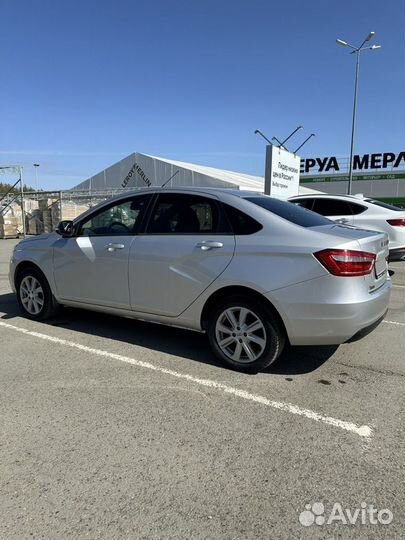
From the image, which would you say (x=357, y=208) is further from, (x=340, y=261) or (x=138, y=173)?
(x=138, y=173)

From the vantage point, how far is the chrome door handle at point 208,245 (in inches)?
161

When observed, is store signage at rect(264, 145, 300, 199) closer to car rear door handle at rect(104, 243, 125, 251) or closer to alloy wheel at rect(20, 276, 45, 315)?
alloy wheel at rect(20, 276, 45, 315)

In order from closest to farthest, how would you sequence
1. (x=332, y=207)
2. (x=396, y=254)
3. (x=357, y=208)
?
(x=396, y=254)
(x=357, y=208)
(x=332, y=207)

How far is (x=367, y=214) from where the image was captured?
356 inches

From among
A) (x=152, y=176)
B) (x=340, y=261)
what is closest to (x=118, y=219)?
(x=340, y=261)

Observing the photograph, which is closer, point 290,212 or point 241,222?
point 241,222

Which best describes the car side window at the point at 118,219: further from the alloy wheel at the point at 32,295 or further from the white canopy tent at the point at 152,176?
the white canopy tent at the point at 152,176

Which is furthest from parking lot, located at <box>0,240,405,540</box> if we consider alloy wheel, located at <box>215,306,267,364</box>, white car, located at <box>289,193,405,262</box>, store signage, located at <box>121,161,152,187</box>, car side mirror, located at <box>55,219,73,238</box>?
store signage, located at <box>121,161,152,187</box>

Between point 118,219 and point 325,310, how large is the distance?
101 inches


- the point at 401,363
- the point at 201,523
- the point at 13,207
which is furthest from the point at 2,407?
the point at 13,207

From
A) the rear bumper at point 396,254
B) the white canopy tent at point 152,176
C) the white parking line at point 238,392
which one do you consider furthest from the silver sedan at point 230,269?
the white canopy tent at point 152,176

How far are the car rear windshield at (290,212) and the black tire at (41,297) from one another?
9.50 feet

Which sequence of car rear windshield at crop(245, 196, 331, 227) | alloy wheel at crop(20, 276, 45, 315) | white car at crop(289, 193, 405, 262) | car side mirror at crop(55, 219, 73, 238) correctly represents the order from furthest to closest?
1. white car at crop(289, 193, 405, 262)
2. alloy wheel at crop(20, 276, 45, 315)
3. car side mirror at crop(55, 219, 73, 238)
4. car rear windshield at crop(245, 196, 331, 227)

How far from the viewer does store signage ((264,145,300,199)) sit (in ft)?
48.7
